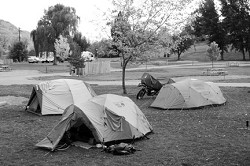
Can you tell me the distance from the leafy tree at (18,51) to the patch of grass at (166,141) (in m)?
68.6

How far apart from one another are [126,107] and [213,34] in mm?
70078

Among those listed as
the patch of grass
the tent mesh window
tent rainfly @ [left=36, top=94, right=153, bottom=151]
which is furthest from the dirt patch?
tent rainfly @ [left=36, top=94, right=153, bottom=151]

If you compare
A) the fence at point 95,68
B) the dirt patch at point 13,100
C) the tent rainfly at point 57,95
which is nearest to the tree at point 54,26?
the fence at point 95,68

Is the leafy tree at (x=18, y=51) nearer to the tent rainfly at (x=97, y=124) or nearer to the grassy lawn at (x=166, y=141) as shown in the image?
the grassy lawn at (x=166, y=141)

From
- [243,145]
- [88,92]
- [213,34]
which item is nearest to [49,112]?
[88,92]

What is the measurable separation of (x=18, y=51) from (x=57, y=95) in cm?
7197

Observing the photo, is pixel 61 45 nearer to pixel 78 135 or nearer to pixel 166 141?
pixel 78 135

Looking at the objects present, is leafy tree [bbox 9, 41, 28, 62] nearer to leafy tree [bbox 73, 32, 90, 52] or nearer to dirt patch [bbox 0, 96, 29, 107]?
leafy tree [bbox 73, 32, 90, 52]

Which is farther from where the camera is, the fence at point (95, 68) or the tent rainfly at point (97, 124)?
the fence at point (95, 68)

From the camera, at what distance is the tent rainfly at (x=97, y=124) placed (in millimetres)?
8938

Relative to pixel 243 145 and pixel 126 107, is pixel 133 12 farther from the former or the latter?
pixel 243 145

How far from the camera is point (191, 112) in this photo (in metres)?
13.9

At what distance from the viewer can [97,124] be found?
9.14m

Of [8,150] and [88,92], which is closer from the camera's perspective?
[8,150]
